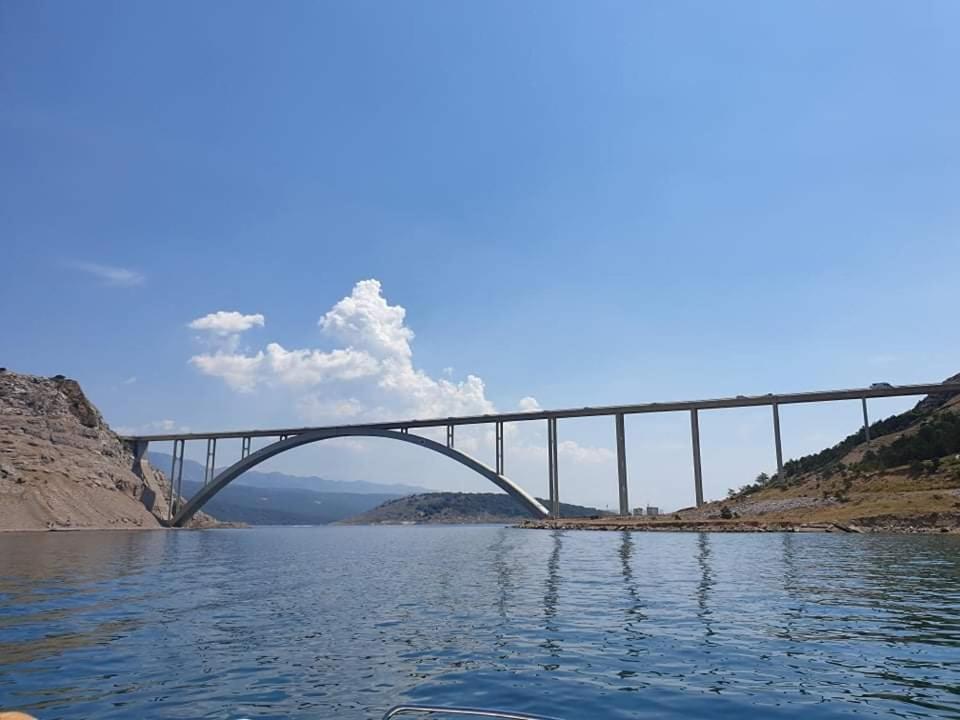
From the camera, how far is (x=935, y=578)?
22.3 metres

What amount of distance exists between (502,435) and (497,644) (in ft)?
329

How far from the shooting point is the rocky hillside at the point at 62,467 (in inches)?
3302

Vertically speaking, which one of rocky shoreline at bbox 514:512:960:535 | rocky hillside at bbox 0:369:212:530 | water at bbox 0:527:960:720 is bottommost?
rocky shoreline at bbox 514:512:960:535

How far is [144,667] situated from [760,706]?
10.4m

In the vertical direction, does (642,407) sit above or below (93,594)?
above

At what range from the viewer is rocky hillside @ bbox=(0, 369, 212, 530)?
8388 centimetres

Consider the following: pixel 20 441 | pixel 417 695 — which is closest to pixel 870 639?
pixel 417 695

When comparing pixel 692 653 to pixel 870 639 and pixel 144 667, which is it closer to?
pixel 870 639

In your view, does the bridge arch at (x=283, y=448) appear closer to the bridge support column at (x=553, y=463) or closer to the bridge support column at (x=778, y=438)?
the bridge support column at (x=553, y=463)

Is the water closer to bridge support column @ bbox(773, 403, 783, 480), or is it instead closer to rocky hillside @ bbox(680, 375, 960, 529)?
rocky hillside @ bbox(680, 375, 960, 529)

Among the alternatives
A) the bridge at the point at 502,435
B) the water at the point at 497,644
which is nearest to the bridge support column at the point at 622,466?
the bridge at the point at 502,435

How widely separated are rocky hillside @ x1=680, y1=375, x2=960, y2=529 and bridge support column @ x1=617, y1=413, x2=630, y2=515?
53.0 ft

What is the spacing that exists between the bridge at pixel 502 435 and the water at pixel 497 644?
7004 cm

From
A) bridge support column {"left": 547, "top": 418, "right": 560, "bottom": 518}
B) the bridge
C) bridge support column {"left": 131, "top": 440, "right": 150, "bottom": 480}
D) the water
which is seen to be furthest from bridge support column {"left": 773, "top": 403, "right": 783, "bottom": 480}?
bridge support column {"left": 131, "top": 440, "right": 150, "bottom": 480}
